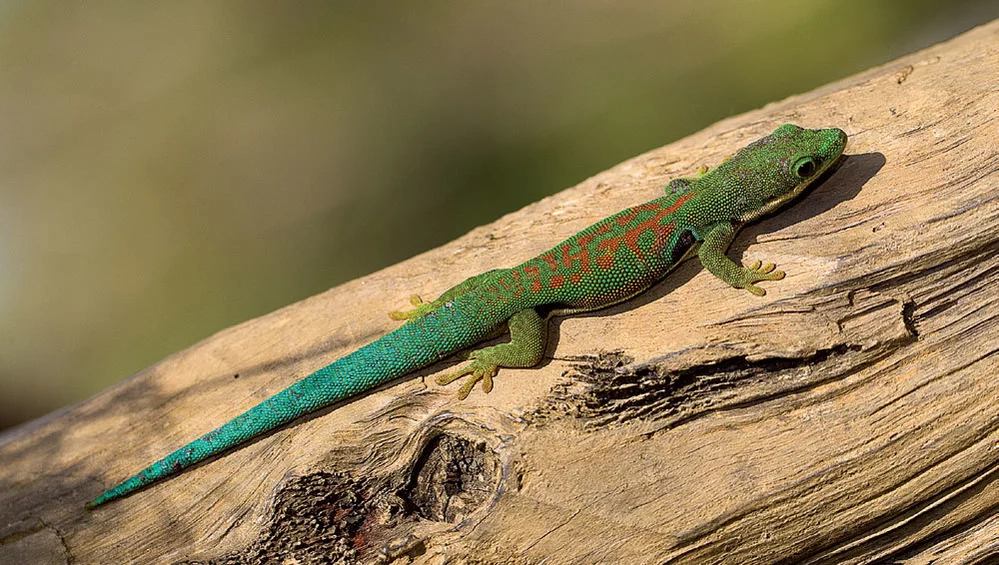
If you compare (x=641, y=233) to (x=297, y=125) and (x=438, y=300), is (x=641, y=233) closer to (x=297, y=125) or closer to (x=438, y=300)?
(x=438, y=300)

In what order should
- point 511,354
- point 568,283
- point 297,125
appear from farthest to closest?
point 297,125, point 568,283, point 511,354

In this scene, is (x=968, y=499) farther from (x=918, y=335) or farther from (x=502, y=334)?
(x=502, y=334)

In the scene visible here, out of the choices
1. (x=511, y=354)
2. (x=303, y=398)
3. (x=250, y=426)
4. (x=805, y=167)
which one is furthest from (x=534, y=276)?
(x=250, y=426)

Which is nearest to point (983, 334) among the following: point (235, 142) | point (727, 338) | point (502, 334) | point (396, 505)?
point (727, 338)

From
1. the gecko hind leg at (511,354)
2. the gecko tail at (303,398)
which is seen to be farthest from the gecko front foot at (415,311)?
the gecko hind leg at (511,354)

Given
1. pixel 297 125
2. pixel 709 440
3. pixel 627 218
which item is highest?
pixel 297 125

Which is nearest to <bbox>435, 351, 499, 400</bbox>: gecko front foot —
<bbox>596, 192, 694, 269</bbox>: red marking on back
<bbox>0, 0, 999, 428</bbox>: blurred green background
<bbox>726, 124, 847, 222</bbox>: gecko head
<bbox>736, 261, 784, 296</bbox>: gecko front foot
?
<bbox>596, 192, 694, 269</bbox>: red marking on back
